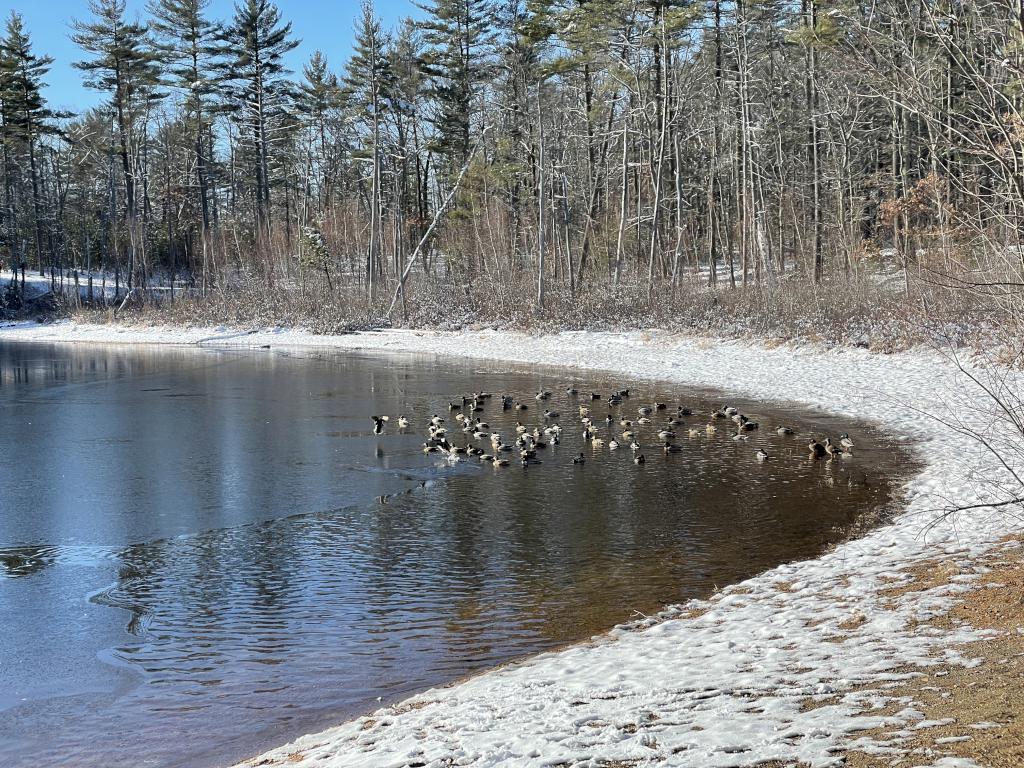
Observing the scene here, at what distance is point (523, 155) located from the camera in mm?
46719

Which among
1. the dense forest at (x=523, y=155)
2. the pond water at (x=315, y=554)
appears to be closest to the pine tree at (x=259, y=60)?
the dense forest at (x=523, y=155)

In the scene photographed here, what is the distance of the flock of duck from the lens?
46.2 feet

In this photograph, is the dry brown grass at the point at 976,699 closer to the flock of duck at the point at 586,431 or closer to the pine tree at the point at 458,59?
the flock of duck at the point at 586,431

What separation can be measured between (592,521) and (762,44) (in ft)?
128

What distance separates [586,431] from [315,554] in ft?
22.8

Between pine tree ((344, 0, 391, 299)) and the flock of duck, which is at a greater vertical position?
pine tree ((344, 0, 391, 299))

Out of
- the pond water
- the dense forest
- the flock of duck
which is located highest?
the dense forest

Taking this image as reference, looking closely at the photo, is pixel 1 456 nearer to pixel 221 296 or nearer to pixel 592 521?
pixel 592 521

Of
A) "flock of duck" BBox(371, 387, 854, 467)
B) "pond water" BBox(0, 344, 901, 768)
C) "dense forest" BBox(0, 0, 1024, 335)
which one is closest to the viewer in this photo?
"pond water" BBox(0, 344, 901, 768)

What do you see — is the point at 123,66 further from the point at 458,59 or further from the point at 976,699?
the point at 976,699

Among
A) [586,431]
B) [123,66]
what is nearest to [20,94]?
[123,66]

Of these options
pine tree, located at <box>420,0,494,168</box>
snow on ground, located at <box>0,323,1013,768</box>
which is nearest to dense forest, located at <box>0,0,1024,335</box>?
pine tree, located at <box>420,0,494,168</box>

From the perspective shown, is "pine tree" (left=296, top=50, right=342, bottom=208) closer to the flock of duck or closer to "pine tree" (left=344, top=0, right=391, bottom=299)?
"pine tree" (left=344, top=0, right=391, bottom=299)

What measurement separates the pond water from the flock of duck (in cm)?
24
